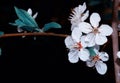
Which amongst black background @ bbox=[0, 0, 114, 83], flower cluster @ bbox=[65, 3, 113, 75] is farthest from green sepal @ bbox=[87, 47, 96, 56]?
black background @ bbox=[0, 0, 114, 83]

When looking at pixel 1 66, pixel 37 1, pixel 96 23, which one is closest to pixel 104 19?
pixel 37 1

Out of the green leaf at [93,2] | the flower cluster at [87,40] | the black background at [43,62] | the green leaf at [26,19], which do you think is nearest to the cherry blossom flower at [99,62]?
the flower cluster at [87,40]

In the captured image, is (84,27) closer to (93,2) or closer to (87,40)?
(87,40)

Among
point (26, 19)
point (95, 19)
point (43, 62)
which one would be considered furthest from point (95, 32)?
point (43, 62)

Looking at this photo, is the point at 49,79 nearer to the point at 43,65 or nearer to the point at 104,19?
the point at 43,65

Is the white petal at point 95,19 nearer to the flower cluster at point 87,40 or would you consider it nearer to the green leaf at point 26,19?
the flower cluster at point 87,40

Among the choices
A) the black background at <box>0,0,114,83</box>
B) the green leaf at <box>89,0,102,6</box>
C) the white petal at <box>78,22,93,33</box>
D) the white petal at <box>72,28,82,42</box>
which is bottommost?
the black background at <box>0,0,114,83</box>

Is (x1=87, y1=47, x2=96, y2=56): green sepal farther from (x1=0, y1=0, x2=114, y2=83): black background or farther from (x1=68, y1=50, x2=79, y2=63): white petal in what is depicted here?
(x1=0, y1=0, x2=114, y2=83): black background
